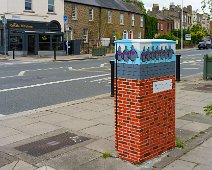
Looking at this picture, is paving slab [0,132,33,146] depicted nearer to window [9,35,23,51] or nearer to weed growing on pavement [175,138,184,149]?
weed growing on pavement [175,138,184,149]

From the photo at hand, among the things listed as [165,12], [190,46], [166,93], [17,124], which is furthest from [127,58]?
[165,12]

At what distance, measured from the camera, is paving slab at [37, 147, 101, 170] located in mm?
5041

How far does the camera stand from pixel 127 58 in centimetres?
508

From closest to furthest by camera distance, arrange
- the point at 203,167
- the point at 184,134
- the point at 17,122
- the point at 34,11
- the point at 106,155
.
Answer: the point at 203,167
the point at 106,155
the point at 184,134
the point at 17,122
the point at 34,11

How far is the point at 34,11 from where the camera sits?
35.4 metres

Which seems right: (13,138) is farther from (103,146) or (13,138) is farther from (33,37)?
(33,37)

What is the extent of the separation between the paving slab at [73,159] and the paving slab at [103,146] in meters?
0.15

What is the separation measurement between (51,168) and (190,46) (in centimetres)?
6305

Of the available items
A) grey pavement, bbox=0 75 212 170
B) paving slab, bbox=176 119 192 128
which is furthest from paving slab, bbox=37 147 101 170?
paving slab, bbox=176 119 192 128

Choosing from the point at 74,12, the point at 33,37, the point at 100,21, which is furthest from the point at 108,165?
the point at 100,21

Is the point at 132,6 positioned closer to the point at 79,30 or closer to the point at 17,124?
the point at 79,30

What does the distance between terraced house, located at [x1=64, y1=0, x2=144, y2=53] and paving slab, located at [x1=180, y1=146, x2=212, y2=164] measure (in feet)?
103

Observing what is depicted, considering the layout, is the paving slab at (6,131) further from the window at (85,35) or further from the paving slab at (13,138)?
the window at (85,35)

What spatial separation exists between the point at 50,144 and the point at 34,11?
31.3m
